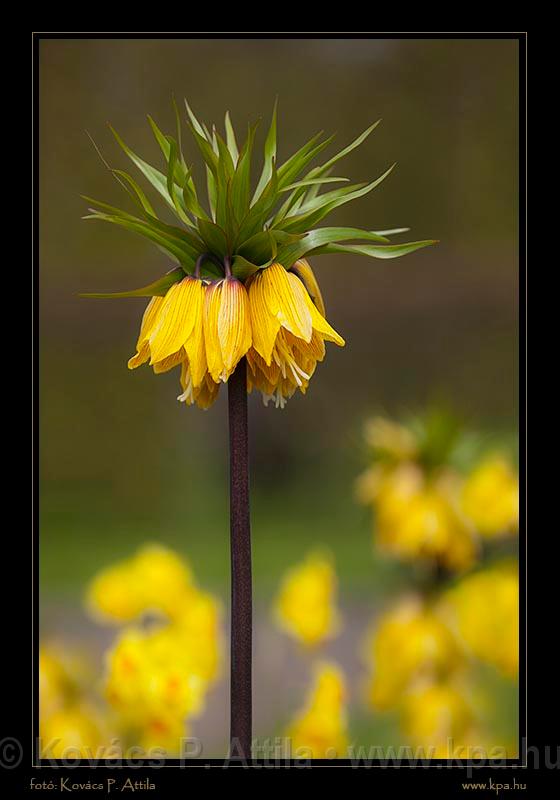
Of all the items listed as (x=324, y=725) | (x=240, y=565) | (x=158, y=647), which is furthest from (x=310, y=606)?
(x=240, y=565)

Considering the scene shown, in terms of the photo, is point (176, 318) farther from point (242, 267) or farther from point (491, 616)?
point (491, 616)

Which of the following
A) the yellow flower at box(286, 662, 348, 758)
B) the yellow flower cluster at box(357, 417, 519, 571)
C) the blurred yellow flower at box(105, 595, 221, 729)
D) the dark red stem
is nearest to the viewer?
the dark red stem

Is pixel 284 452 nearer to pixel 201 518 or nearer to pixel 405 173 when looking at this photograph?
pixel 201 518

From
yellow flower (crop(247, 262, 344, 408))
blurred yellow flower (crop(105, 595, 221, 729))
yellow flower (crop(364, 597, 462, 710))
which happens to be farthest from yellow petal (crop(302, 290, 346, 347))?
yellow flower (crop(364, 597, 462, 710))

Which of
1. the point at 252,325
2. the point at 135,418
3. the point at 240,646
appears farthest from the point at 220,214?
the point at 135,418

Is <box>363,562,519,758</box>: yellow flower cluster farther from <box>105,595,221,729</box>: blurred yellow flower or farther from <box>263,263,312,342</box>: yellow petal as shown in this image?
<box>263,263,312,342</box>: yellow petal

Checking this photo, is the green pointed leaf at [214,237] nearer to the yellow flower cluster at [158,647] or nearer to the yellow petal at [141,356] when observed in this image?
the yellow petal at [141,356]
